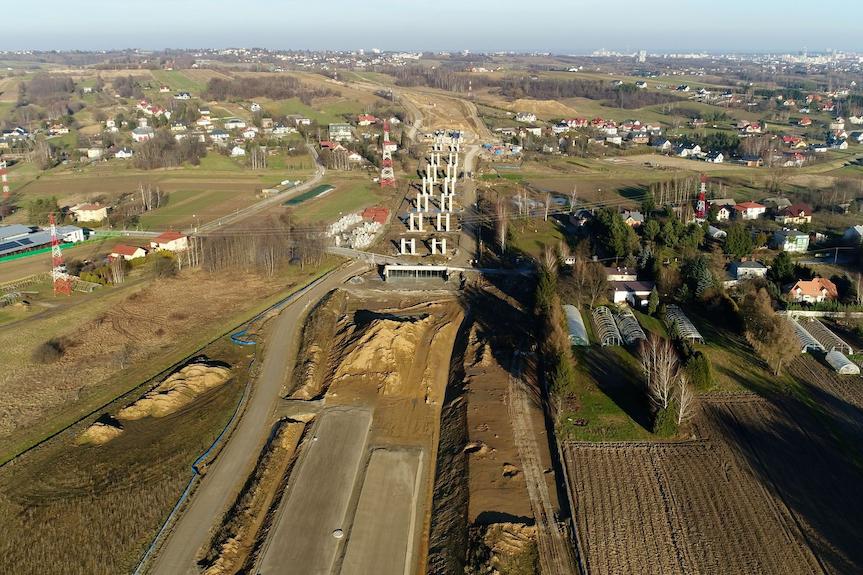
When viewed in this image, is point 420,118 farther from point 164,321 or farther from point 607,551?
point 607,551

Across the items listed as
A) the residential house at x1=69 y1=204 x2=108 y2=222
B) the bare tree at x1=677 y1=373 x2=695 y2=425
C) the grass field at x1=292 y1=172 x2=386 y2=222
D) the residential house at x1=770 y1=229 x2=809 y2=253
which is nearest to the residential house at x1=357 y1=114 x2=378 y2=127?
the grass field at x1=292 y1=172 x2=386 y2=222

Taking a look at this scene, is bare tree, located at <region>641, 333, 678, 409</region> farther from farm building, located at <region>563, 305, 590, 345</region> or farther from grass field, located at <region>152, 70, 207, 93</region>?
grass field, located at <region>152, 70, 207, 93</region>

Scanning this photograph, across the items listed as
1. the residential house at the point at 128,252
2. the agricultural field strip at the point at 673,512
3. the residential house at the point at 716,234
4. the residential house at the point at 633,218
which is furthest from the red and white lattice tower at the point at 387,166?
the agricultural field strip at the point at 673,512

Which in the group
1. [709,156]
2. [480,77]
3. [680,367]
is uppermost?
[480,77]

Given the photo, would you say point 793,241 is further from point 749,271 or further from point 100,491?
point 100,491

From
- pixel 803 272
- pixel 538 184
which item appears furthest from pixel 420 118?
pixel 803 272

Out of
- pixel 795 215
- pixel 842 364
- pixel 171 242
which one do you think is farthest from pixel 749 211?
pixel 171 242

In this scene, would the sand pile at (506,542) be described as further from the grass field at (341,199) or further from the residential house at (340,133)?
the residential house at (340,133)
